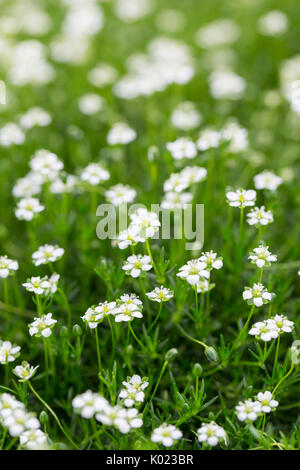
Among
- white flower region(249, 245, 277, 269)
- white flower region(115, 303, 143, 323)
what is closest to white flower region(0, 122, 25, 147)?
white flower region(115, 303, 143, 323)

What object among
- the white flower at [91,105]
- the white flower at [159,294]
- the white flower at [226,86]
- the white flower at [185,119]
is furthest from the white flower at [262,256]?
the white flower at [91,105]

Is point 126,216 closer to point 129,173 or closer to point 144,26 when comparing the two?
point 129,173

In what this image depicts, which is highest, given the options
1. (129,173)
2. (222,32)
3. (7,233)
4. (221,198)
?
(222,32)

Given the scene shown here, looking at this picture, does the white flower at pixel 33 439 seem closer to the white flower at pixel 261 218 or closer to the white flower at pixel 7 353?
the white flower at pixel 7 353

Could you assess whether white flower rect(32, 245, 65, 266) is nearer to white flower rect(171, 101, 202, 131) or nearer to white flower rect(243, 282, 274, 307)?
white flower rect(243, 282, 274, 307)

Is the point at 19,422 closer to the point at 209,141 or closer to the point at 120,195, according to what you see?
the point at 120,195

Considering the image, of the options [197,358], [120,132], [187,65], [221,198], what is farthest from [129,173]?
[197,358]
